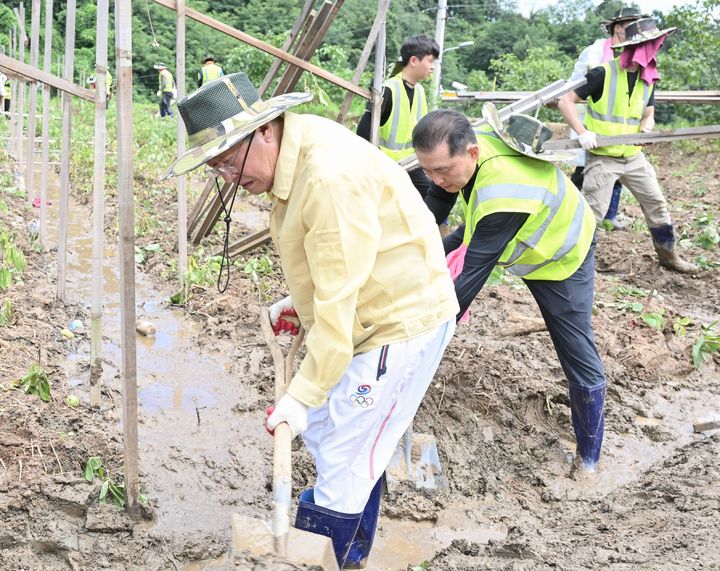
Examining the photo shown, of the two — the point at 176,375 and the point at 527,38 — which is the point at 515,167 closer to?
the point at 176,375

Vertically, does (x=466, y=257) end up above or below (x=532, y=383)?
above

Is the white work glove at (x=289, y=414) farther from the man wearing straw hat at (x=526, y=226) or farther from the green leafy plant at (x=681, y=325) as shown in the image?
the green leafy plant at (x=681, y=325)

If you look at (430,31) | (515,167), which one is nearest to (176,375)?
(515,167)

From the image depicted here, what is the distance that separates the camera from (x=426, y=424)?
159 inches

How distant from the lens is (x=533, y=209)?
320 cm

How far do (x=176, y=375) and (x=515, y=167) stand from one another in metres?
2.37

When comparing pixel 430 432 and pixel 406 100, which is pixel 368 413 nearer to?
pixel 430 432

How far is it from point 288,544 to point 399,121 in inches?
176

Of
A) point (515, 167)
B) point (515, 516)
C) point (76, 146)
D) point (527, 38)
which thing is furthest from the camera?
point (527, 38)

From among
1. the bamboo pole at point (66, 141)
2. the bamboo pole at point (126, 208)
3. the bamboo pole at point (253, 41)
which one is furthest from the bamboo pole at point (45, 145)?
the bamboo pole at point (126, 208)

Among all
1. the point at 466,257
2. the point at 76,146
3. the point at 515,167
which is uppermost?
the point at 515,167

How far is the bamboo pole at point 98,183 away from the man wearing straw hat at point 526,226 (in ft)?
4.70

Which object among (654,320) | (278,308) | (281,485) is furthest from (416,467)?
(654,320)

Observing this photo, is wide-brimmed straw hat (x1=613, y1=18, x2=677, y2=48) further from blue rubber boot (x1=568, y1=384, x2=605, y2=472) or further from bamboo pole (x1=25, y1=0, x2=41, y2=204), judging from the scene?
bamboo pole (x1=25, y1=0, x2=41, y2=204)
